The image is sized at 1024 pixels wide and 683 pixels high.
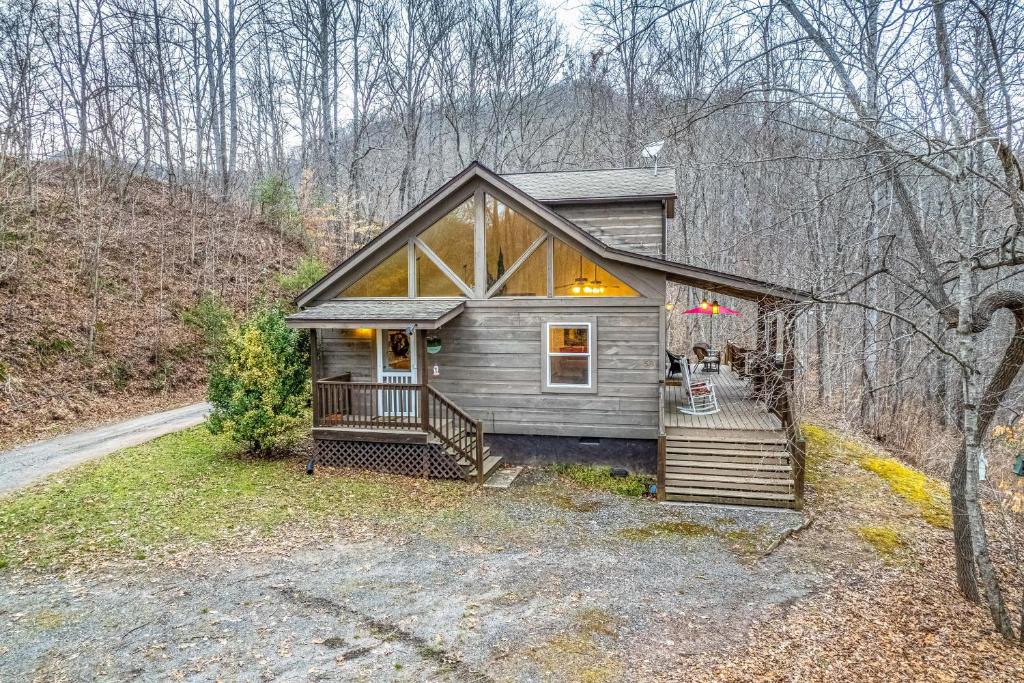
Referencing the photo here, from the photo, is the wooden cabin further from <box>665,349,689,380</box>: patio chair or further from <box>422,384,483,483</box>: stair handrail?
<box>665,349,689,380</box>: patio chair

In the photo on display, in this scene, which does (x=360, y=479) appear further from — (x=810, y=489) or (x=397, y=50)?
(x=397, y=50)

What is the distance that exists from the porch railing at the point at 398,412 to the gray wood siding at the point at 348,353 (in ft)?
1.66

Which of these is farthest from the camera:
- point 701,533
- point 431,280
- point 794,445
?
point 431,280

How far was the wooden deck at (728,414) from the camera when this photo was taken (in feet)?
34.1

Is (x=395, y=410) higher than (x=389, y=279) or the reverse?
the reverse

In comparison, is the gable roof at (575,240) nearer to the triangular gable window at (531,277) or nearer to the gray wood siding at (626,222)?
the triangular gable window at (531,277)

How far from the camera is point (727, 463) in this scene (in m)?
9.76

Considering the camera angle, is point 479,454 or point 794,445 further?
point 479,454

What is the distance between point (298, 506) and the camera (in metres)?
8.89

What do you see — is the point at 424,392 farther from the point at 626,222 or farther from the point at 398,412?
the point at 626,222

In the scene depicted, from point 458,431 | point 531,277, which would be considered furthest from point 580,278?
point 458,431

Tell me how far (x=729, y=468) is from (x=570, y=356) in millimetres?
3480

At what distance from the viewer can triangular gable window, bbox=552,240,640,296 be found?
10.8 m

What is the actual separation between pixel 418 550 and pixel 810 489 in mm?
6920
